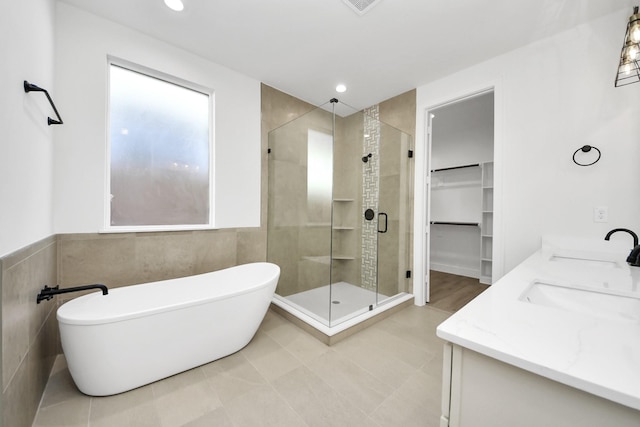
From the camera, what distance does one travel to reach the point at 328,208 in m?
2.88

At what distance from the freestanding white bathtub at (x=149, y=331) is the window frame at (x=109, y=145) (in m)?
0.50

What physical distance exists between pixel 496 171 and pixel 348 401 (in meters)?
2.38

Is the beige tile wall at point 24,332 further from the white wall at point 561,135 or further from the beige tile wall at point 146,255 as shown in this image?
the white wall at point 561,135

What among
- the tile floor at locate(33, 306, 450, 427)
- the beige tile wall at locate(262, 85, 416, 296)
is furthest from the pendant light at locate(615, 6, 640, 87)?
the tile floor at locate(33, 306, 450, 427)

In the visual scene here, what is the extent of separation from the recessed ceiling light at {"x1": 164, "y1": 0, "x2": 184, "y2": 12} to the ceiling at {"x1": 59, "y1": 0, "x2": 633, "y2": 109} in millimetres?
34

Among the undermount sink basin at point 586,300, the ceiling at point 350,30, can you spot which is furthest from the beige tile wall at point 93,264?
the undermount sink basin at point 586,300

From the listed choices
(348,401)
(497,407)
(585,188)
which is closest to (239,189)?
(348,401)

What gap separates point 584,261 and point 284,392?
2.21 meters

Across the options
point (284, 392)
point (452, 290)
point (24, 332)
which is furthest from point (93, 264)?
point (452, 290)

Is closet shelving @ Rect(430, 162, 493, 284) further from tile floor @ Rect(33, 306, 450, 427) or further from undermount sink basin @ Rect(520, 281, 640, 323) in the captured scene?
undermount sink basin @ Rect(520, 281, 640, 323)

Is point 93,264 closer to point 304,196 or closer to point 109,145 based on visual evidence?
point 109,145

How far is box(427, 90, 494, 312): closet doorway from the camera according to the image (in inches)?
145

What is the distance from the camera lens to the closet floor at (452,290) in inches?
114

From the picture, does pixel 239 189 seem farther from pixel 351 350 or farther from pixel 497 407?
pixel 497 407
